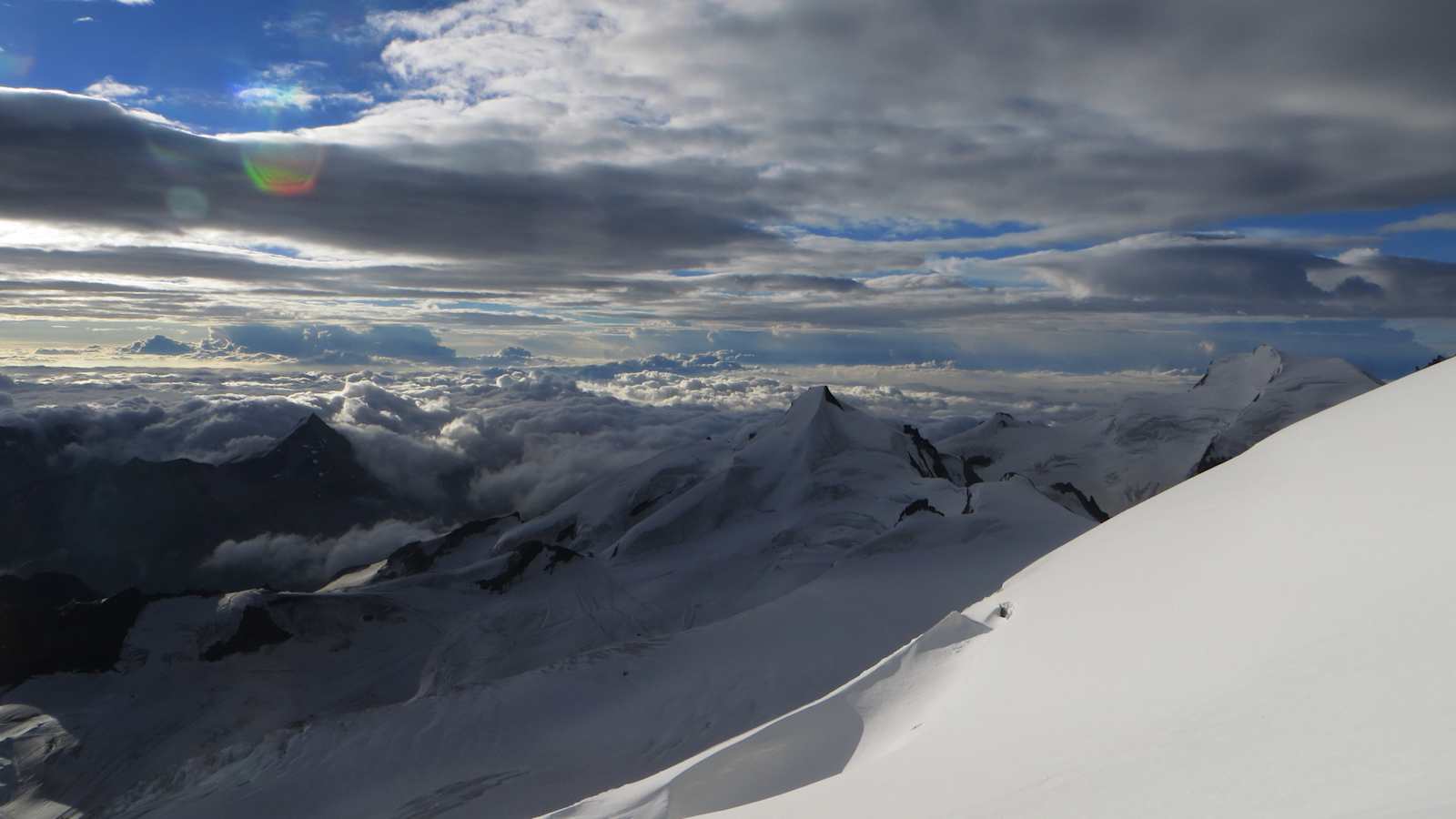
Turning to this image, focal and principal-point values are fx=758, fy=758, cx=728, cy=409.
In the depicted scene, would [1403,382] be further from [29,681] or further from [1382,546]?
[29,681]

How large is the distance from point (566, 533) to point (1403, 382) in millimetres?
145965

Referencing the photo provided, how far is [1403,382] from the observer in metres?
19.0

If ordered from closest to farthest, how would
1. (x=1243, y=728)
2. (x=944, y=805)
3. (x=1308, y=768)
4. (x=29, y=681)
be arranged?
(x=1308, y=768)
(x=1243, y=728)
(x=944, y=805)
(x=29, y=681)

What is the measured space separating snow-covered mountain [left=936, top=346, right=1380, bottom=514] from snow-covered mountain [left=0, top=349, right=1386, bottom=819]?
0.75 m

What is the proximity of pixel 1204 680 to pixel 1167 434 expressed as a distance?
18100 centimetres

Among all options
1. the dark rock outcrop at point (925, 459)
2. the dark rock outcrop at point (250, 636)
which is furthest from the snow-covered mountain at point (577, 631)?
the dark rock outcrop at point (925, 459)

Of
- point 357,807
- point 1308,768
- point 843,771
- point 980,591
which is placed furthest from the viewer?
point 980,591

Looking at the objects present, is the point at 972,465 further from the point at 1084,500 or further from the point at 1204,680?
the point at 1204,680

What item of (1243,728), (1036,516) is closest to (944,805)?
(1243,728)

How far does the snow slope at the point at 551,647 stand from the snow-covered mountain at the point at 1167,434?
39111mm

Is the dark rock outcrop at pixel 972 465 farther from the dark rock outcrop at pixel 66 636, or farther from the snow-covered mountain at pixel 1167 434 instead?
the dark rock outcrop at pixel 66 636

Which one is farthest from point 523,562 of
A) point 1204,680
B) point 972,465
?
point 1204,680

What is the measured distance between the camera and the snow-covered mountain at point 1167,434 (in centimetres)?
14212

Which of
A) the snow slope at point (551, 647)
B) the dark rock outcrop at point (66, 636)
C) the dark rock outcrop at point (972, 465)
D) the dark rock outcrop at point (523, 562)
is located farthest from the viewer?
the dark rock outcrop at point (972, 465)
